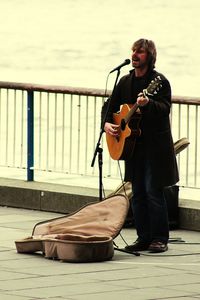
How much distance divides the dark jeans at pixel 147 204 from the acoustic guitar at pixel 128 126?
0.39ft

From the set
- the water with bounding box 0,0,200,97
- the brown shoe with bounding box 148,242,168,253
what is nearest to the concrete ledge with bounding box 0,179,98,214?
the brown shoe with bounding box 148,242,168,253

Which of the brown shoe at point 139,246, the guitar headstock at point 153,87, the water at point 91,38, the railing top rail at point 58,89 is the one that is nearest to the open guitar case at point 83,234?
the brown shoe at point 139,246

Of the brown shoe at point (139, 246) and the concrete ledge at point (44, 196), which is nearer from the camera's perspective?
the brown shoe at point (139, 246)

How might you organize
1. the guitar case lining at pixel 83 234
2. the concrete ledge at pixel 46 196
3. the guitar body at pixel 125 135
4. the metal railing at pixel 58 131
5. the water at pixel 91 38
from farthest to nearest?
the water at pixel 91 38, the metal railing at pixel 58 131, the concrete ledge at pixel 46 196, the guitar body at pixel 125 135, the guitar case lining at pixel 83 234

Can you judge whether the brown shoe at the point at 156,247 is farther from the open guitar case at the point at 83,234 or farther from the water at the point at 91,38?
the water at the point at 91,38

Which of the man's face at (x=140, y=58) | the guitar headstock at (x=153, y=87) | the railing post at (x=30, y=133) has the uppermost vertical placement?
the man's face at (x=140, y=58)

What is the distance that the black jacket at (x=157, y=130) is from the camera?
13.7 meters

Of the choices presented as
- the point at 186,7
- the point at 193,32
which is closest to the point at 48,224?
the point at 193,32

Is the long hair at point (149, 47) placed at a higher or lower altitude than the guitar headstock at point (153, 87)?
higher

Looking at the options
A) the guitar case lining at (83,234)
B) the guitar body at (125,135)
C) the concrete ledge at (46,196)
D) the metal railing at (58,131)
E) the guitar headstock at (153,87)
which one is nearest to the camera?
the guitar case lining at (83,234)

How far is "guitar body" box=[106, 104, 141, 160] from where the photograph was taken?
13680 mm

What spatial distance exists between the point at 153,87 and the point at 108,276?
181 centimetres

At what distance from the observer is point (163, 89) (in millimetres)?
13672

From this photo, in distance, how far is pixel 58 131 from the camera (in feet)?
57.7
